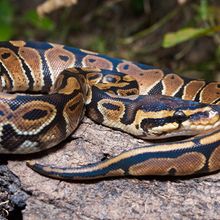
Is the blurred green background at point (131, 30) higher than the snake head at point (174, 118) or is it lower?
higher

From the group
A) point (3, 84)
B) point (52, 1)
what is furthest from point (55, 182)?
point (52, 1)

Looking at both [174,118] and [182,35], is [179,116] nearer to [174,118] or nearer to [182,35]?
Result: [174,118]

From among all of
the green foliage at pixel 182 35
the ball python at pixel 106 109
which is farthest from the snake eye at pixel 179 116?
the green foliage at pixel 182 35

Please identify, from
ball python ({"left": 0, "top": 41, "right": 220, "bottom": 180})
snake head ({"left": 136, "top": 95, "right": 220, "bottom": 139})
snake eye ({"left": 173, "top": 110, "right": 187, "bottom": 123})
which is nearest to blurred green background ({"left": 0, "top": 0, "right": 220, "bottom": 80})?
ball python ({"left": 0, "top": 41, "right": 220, "bottom": 180})

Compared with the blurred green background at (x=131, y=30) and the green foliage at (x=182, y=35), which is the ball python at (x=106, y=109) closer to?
the green foliage at (x=182, y=35)

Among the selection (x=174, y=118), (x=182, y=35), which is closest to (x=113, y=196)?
(x=174, y=118)

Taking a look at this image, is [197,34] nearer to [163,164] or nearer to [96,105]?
[96,105]
